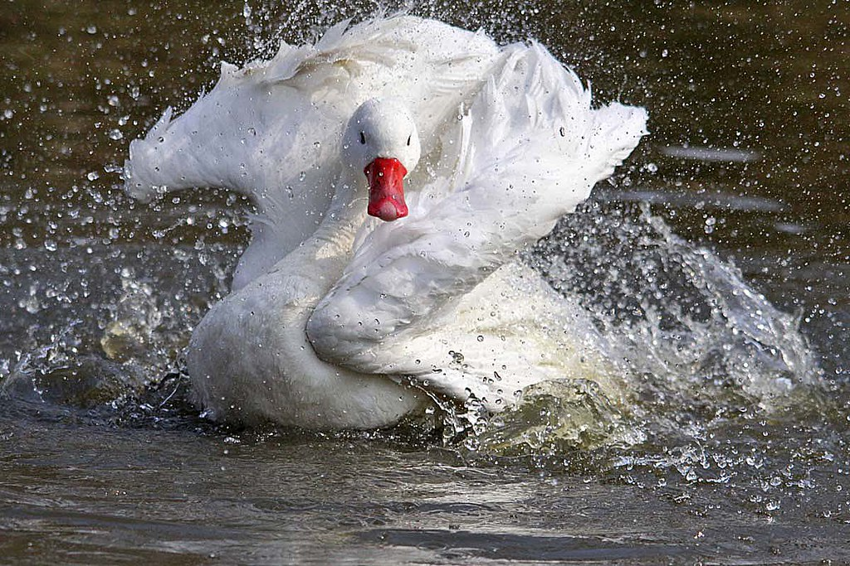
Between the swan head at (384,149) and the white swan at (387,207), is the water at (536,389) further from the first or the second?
the swan head at (384,149)

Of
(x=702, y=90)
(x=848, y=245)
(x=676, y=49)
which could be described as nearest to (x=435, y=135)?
(x=848, y=245)

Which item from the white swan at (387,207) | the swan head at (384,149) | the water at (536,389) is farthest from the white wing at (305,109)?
the water at (536,389)

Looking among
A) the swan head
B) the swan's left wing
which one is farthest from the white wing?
the swan head

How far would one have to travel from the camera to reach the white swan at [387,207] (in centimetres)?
523

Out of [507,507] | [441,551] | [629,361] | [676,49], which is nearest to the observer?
[441,551]

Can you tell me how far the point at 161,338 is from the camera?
22.9 feet

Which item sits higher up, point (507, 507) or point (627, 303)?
point (627, 303)

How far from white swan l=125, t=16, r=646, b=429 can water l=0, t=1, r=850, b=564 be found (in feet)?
0.75

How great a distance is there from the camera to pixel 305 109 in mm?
6027

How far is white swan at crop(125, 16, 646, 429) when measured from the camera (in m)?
5.23

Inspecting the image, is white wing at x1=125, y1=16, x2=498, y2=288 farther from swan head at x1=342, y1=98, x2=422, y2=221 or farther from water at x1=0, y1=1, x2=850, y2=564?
water at x1=0, y1=1, x2=850, y2=564

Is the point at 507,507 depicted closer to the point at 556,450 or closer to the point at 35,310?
the point at 556,450

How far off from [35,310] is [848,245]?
14.9ft

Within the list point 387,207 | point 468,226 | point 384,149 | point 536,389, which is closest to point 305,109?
point 384,149
